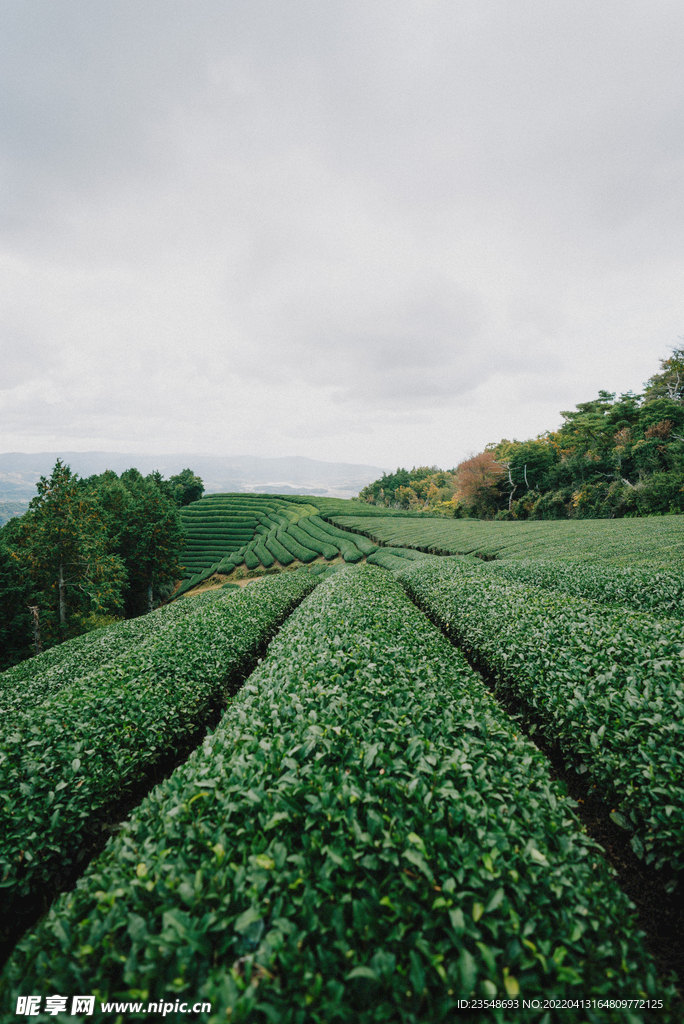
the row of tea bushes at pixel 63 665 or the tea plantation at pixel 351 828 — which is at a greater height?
the tea plantation at pixel 351 828

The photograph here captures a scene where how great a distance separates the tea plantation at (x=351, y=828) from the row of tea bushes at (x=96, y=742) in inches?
1.1

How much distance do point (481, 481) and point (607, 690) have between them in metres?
42.6

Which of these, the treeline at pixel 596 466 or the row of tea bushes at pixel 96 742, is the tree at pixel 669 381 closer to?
the treeline at pixel 596 466

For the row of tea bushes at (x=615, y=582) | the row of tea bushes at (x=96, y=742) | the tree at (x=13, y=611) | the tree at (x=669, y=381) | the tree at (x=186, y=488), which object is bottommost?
the tree at (x=13, y=611)

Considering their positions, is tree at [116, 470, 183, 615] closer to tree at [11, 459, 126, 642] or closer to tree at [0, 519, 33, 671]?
tree at [11, 459, 126, 642]

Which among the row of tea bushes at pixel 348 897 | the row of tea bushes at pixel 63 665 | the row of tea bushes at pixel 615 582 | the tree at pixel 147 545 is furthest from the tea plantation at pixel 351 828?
the tree at pixel 147 545

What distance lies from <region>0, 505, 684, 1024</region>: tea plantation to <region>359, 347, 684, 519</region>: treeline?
2940 cm

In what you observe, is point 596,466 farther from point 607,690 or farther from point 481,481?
point 607,690

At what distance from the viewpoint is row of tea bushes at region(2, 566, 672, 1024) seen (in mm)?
1542

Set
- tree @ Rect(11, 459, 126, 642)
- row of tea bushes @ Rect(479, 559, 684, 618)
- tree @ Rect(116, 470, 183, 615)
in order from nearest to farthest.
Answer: row of tea bushes @ Rect(479, 559, 684, 618)
tree @ Rect(11, 459, 126, 642)
tree @ Rect(116, 470, 183, 615)

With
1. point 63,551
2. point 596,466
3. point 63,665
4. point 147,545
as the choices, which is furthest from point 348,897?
point 596,466

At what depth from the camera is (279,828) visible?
2.17m

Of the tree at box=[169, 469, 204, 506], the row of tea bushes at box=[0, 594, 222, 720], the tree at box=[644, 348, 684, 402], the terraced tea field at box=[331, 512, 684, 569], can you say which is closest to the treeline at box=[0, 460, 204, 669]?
the row of tea bushes at box=[0, 594, 222, 720]

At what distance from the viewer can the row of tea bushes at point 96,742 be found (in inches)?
118
